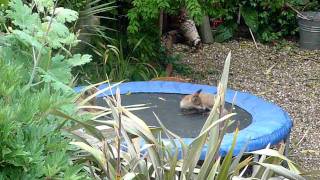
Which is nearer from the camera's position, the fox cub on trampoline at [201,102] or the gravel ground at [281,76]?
the fox cub on trampoline at [201,102]

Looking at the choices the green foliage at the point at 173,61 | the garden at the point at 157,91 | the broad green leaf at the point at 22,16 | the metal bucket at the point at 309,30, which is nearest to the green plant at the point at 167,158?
the garden at the point at 157,91

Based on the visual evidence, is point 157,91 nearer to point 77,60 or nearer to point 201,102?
point 201,102

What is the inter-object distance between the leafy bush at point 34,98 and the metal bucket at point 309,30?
7065 millimetres

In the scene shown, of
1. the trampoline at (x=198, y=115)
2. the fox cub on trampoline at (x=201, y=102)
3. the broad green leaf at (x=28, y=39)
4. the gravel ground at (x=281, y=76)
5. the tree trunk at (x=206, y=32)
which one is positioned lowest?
the gravel ground at (x=281, y=76)

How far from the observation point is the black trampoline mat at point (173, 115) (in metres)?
4.59

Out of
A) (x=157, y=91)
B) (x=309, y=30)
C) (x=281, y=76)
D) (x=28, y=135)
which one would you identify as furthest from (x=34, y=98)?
(x=309, y=30)

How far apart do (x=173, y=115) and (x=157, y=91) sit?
0.69m

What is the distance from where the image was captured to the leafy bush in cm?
189

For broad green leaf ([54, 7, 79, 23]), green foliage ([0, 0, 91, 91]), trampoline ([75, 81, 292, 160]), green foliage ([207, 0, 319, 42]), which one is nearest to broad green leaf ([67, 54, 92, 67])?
green foliage ([0, 0, 91, 91])

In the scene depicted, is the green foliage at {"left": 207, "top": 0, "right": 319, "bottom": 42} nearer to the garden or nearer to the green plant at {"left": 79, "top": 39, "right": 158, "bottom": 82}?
the garden

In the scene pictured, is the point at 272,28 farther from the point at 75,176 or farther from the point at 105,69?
the point at 75,176

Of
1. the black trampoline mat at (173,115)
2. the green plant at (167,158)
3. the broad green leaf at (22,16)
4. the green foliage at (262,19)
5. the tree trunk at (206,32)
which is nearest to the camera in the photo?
the broad green leaf at (22,16)

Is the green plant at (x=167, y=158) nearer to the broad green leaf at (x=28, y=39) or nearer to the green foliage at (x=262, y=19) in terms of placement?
the broad green leaf at (x=28, y=39)

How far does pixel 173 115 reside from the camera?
4.91m
